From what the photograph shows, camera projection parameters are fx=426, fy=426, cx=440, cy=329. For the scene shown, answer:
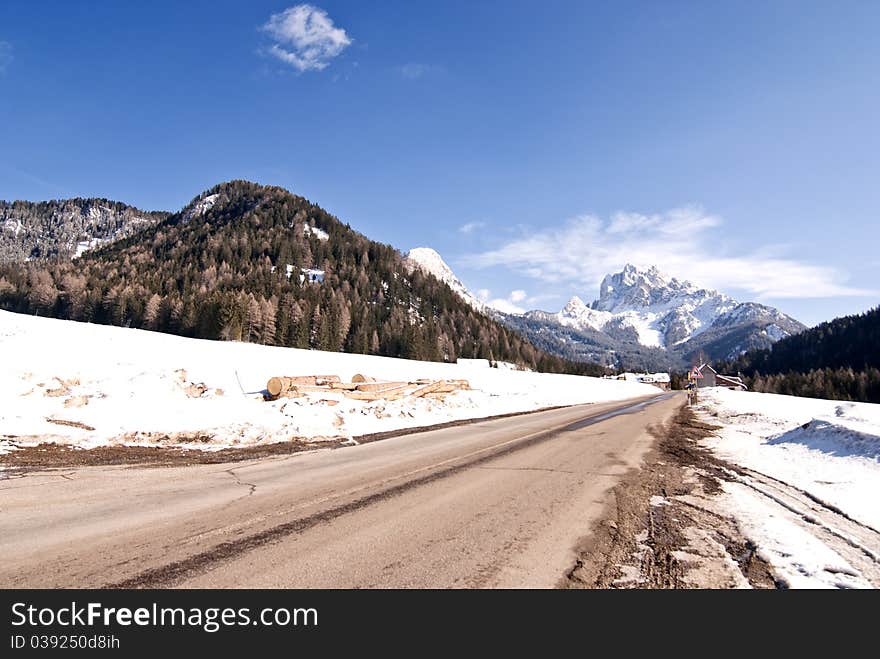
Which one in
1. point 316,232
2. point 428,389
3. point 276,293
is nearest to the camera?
point 428,389

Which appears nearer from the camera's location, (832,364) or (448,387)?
(448,387)

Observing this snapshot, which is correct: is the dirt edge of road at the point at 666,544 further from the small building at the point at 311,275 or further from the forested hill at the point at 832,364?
the small building at the point at 311,275

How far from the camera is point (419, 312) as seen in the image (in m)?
150

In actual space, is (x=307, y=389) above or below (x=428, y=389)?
above

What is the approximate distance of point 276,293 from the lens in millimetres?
104625

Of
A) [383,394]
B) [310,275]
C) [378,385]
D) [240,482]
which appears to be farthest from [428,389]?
[310,275]

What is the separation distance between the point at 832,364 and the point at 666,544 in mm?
209221

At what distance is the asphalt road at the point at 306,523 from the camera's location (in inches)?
161

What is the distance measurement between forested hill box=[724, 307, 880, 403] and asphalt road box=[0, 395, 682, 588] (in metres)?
108

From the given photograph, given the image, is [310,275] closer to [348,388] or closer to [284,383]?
[348,388]

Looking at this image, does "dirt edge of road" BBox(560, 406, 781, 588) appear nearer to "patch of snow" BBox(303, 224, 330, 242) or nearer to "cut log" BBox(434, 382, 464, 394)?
"cut log" BBox(434, 382, 464, 394)

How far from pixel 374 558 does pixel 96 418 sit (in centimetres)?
1343

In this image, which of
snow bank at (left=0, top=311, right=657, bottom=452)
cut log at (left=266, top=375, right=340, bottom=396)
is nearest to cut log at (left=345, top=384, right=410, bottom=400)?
snow bank at (left=0, top=311, right=657, bottom=452)

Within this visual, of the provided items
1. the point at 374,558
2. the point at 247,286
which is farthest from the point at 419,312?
the point at 374,558
